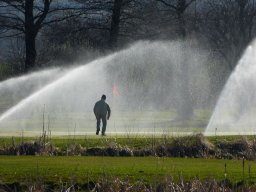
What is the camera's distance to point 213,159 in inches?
993

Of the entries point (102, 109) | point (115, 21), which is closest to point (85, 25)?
point (115, 21)

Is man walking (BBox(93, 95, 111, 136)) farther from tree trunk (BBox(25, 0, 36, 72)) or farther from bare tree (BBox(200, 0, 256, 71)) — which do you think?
bare tree (BBox(200, 0, 256, 71))

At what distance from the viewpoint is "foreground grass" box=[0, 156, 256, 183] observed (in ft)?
64.5

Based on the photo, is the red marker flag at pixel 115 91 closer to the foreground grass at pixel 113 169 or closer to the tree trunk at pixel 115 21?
the tree trunk at pixel 115 21

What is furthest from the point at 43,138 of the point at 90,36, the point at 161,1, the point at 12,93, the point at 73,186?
the point at 161,1

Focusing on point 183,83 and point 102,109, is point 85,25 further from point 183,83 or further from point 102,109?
point 102,109

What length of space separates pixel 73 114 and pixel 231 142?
2421 cm

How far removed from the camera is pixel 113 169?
20.9 m

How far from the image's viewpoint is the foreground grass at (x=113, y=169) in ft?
64.5

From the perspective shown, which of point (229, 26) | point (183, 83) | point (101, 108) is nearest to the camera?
point (101, 108)

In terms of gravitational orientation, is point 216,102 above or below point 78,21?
below

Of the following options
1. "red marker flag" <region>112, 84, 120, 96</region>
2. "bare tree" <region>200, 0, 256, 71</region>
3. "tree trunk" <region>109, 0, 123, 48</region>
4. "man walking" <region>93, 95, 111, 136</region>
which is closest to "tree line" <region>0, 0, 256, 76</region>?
"tree trunk" <region>109, 0, 123, 48</region>

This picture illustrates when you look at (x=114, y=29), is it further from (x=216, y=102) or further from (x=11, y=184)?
(x=11, y=184)

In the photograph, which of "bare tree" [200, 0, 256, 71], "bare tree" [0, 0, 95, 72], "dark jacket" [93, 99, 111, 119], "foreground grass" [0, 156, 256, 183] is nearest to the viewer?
"foreground grass" [0, 156, 256, 183]
